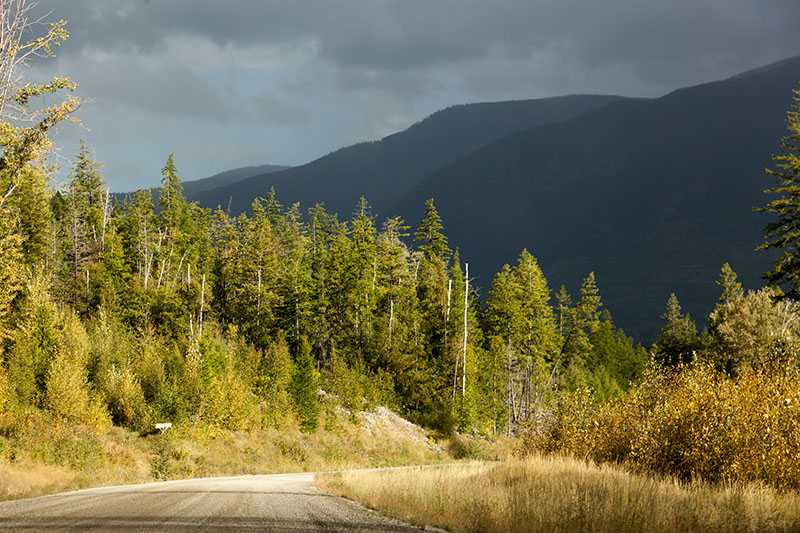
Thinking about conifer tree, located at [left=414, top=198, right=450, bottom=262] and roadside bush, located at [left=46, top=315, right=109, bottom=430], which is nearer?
roadside bush, located at [left=46, top=315, right=109, bottom=430]

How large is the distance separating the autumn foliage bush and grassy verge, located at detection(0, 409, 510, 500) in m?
17.8

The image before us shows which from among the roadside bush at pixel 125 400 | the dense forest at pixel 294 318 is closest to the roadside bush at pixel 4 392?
the roadside bush at pixel 125 400

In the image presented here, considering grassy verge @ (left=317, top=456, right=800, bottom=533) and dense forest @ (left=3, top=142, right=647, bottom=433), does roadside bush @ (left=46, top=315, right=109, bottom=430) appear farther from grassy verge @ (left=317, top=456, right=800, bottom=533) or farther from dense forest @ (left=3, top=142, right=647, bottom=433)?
grassy verge @ (left=317, top=456, right=800, bottom=533)

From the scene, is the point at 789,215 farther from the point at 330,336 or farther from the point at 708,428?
the point at 330,336

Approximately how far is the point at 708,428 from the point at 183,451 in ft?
90.8

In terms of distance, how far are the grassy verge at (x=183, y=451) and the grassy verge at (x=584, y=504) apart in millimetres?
11669

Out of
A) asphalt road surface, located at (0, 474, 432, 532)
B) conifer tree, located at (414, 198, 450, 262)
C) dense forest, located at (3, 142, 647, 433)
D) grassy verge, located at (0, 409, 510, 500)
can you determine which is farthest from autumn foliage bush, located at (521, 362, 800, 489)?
conifer tree, located at (414, 198, 450, 262)

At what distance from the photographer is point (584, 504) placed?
32.8 ft

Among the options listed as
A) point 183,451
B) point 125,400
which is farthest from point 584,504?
point 125,400

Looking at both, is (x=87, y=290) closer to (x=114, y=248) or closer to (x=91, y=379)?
(x=114, y=248)

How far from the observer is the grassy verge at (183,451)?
22391 millimetres

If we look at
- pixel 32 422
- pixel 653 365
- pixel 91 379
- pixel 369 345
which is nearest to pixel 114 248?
pixel 91 379

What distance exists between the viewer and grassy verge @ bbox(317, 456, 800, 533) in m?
9.12

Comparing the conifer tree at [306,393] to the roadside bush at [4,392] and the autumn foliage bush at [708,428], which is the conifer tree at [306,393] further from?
→ the autumn foliage bush at [708,428]
